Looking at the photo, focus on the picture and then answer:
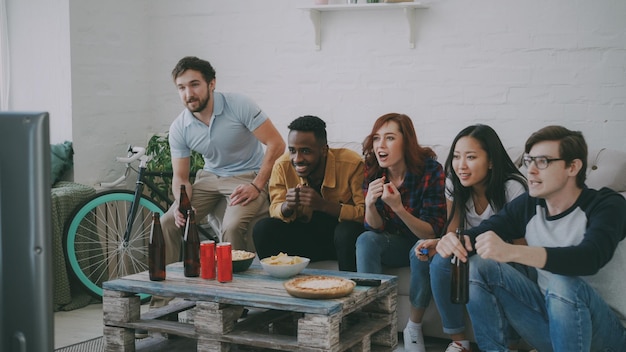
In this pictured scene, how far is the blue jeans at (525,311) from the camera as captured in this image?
2145mm

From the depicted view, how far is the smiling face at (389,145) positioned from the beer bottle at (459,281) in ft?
2.02

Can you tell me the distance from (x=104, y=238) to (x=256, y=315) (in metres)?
1.67

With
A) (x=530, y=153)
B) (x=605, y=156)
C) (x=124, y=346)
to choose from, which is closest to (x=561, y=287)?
(x=530, y=153)

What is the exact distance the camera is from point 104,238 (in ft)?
13.0

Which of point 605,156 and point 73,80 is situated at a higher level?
point 73,80

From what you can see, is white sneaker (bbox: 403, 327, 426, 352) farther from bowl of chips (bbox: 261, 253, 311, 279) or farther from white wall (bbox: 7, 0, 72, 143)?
white wall (bbox: 7, 0, 72, 143)

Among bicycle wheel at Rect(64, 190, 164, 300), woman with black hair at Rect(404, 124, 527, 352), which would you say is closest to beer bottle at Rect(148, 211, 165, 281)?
woman with black hair at Rect(404, 124, 527, 352)

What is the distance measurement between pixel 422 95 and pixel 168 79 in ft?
5.35

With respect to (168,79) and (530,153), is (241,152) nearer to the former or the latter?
(168,79)

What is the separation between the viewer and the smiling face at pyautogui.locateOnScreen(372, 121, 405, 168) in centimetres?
292

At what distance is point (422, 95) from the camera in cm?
393

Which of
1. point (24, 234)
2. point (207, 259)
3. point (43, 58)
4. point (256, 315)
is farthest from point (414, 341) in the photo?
point (43, 58)

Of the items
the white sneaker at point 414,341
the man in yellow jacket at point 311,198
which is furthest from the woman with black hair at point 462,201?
the man in yellow jacket at point 311,198

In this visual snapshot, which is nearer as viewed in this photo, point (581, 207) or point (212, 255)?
point (581, 207)
